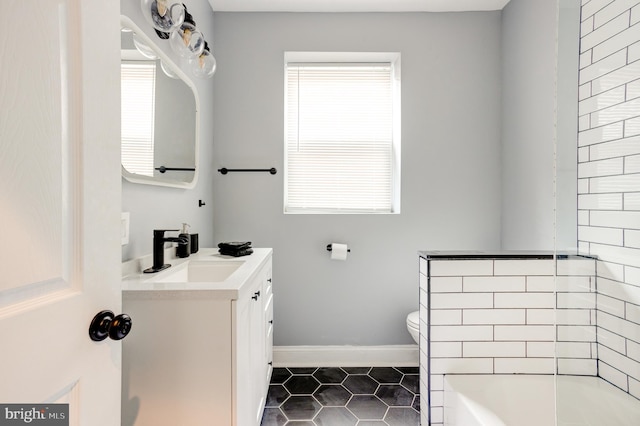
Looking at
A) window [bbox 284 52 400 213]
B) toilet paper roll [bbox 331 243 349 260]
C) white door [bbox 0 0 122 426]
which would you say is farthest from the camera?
window [bbox 284 52 400 213]

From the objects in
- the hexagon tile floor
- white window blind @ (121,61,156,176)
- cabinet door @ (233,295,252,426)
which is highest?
white window blind @ (121,61,156,176)

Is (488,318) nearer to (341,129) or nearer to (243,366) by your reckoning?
(243,366)

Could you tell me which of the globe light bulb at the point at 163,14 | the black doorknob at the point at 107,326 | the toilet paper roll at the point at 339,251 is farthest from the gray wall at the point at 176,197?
the toilet paper roll at the point at 339,251

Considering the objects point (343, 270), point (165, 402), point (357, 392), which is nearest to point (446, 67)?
point (343, 270)

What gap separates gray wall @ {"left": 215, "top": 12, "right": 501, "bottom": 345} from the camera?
230cm

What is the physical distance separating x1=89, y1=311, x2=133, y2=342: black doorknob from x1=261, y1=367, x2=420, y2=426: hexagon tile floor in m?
1.30

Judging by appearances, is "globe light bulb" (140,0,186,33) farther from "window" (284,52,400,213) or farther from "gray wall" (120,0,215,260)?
"window" (284,52,400,213)

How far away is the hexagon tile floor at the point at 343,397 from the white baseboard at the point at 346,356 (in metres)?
0.06

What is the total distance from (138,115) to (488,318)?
167 centimetres

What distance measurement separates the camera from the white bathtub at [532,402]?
3.41ft

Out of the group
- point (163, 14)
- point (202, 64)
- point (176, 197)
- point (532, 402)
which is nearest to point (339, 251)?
point (176, 197)

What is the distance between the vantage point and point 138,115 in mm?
1336

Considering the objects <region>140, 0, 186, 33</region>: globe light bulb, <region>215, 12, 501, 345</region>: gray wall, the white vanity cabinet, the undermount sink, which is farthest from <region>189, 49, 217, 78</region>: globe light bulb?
the white vanity cabinet

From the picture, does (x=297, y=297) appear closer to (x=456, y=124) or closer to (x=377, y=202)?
(x=377, y=202)
